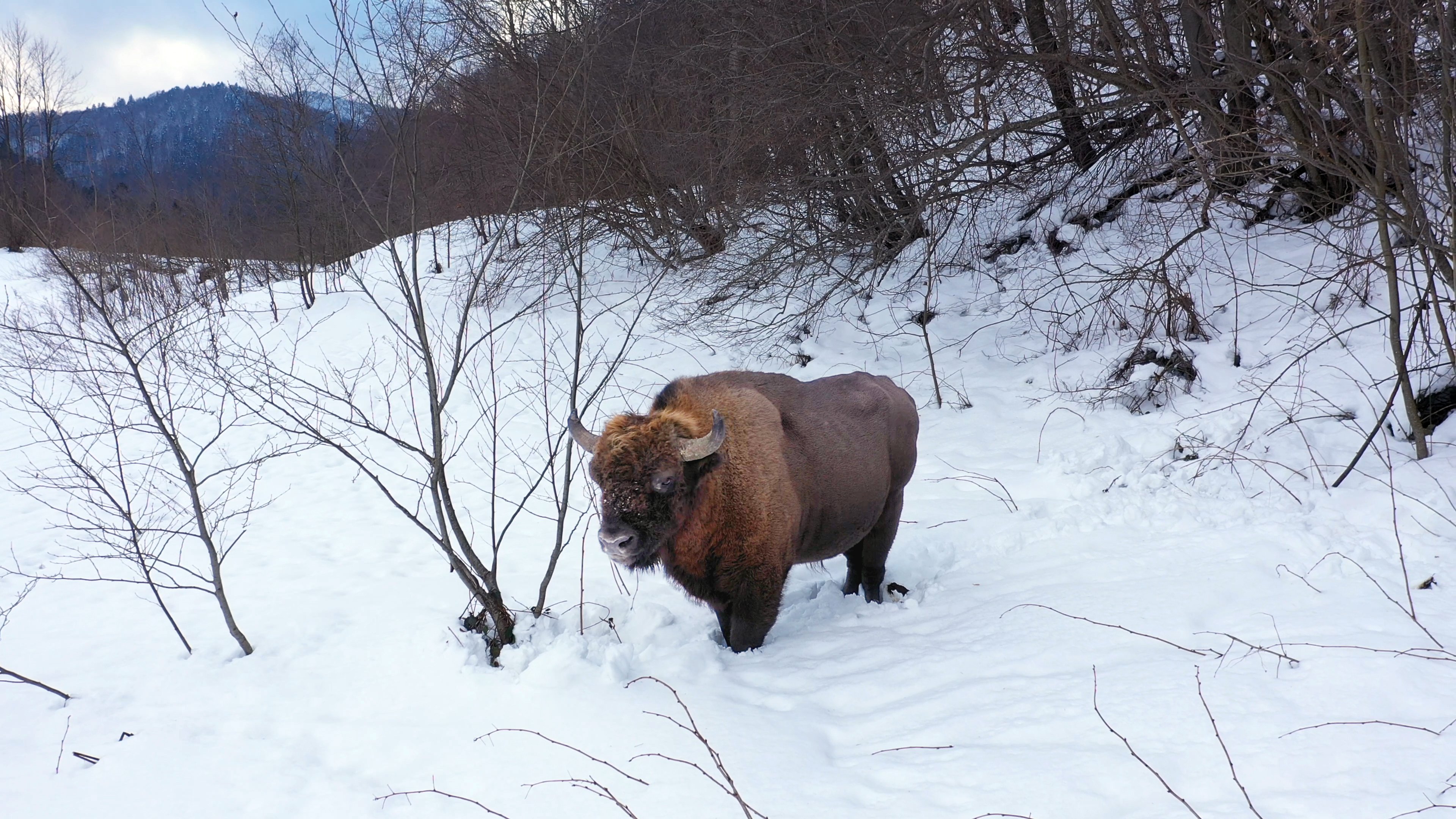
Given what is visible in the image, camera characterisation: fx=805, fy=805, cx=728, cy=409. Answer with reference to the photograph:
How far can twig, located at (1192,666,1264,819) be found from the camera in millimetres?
2518

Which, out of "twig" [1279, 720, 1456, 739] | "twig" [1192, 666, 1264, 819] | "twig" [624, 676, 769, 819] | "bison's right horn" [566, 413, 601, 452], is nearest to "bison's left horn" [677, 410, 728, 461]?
"bison's right horn" [566, 413, 601, 452]

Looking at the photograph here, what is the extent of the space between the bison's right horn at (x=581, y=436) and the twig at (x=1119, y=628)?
2606mm

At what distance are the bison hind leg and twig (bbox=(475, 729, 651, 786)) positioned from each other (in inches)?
102

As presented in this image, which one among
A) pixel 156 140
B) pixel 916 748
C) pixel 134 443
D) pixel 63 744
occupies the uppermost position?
pixel 156 140

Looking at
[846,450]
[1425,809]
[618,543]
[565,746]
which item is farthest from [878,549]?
[1425,809]

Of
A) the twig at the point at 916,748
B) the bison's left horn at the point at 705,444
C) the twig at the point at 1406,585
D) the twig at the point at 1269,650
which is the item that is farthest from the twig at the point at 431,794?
the twig at the point at 1406,585

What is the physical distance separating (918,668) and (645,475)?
5.86 feet

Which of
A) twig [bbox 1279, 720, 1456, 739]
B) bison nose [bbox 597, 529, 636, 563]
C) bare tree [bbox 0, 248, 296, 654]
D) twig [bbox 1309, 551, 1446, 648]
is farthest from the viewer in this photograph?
bare tree [bbox 0, 248, 296, 654]

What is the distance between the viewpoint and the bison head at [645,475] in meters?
4.26

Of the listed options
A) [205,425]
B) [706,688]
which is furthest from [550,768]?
[205,425]

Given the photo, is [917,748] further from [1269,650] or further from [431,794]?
[431,794]

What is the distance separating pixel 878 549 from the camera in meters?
5.68

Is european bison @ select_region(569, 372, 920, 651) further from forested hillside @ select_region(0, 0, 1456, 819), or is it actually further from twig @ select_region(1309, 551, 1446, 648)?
twig @ select_region(1309, 551, 1446, 648)

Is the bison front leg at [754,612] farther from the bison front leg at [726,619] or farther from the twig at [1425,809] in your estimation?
the twig at [1425,809]
